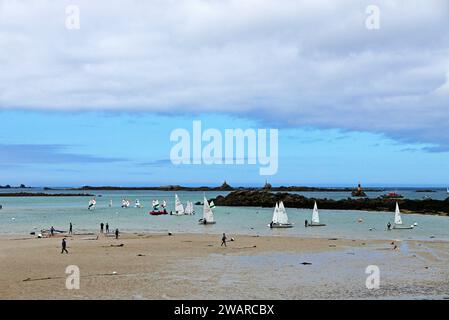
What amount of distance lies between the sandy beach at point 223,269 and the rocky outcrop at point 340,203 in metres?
64.5

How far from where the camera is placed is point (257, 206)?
15038 centimetres

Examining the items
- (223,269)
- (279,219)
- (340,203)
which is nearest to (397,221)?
(279,219)

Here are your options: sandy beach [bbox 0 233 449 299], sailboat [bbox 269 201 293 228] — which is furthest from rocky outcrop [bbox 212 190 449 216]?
sandy beach [bbox 0 233 449 299]

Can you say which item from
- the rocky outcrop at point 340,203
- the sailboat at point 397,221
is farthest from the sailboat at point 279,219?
the rocky outcrop at point 340,203

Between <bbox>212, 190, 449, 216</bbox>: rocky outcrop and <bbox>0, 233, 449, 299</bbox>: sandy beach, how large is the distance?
211 ft

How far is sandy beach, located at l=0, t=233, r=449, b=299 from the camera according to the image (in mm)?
25953

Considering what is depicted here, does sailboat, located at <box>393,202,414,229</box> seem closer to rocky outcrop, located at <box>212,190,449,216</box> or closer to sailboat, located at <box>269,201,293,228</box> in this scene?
sailboat, located at <box>269,201,293,228</box>

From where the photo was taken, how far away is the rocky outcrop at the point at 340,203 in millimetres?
113438

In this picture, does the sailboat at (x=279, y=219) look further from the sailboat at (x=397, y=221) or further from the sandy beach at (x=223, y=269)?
the sandy beach at (x=223, y=269)

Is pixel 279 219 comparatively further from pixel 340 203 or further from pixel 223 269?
pixel 340 203

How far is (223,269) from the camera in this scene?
33.7 m

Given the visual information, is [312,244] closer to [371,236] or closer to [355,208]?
[371,236]

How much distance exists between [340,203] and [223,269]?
108 metres
